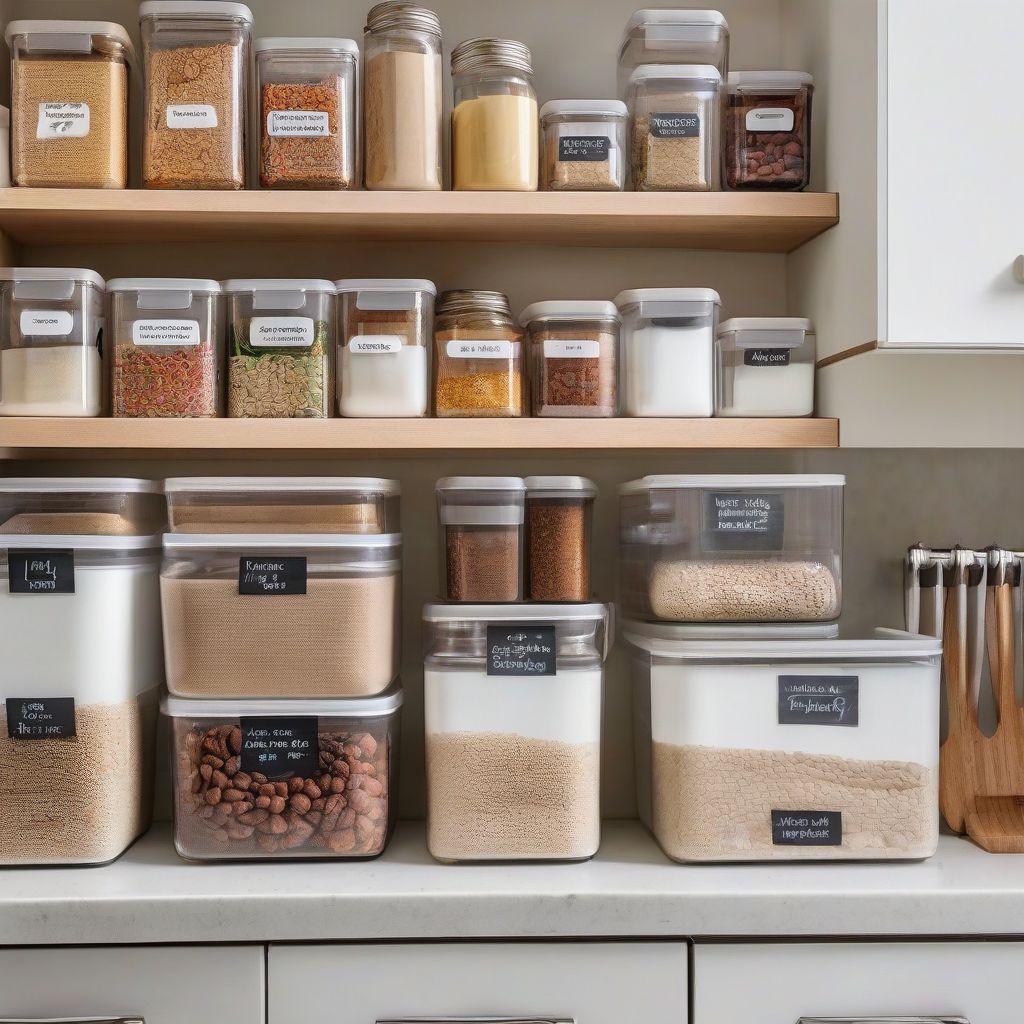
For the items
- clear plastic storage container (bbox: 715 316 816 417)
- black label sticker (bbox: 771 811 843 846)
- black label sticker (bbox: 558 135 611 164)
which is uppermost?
black label sticker (bbox: 558 135 611 164)

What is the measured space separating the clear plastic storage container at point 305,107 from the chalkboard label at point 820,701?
972 mm

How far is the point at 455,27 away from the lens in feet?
5.59

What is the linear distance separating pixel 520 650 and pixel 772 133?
86 centimetres

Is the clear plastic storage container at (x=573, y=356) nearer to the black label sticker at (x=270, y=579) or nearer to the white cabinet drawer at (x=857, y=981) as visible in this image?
the black label sticker at (x=270, y=579)

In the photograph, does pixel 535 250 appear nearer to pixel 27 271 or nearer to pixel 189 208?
pixel 189 208

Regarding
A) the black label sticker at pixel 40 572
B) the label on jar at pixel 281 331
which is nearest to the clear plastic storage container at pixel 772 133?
the label on jar at pixel 281 331

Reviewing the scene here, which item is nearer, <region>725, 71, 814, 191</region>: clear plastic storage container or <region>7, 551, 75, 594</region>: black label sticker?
<region>7, 551, 75, 594</region>: black label sticker

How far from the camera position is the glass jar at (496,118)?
1.46 metres

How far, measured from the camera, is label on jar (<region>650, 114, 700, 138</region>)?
1472 millimetres

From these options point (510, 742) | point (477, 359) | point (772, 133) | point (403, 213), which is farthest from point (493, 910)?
point (772, 133)

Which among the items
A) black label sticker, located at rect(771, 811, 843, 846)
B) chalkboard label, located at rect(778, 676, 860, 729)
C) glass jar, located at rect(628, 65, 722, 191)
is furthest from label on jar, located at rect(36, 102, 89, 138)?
black label sticker, located at rect(771, 811, 843, 846)

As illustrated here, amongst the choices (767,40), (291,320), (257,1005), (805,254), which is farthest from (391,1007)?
(767,40)

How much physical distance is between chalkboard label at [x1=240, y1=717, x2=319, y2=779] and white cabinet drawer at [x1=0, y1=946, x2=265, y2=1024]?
0.75 ft

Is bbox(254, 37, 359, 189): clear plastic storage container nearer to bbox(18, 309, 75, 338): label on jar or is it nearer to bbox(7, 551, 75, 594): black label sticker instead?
bbox(18, 309, 75, 338): label on jar
